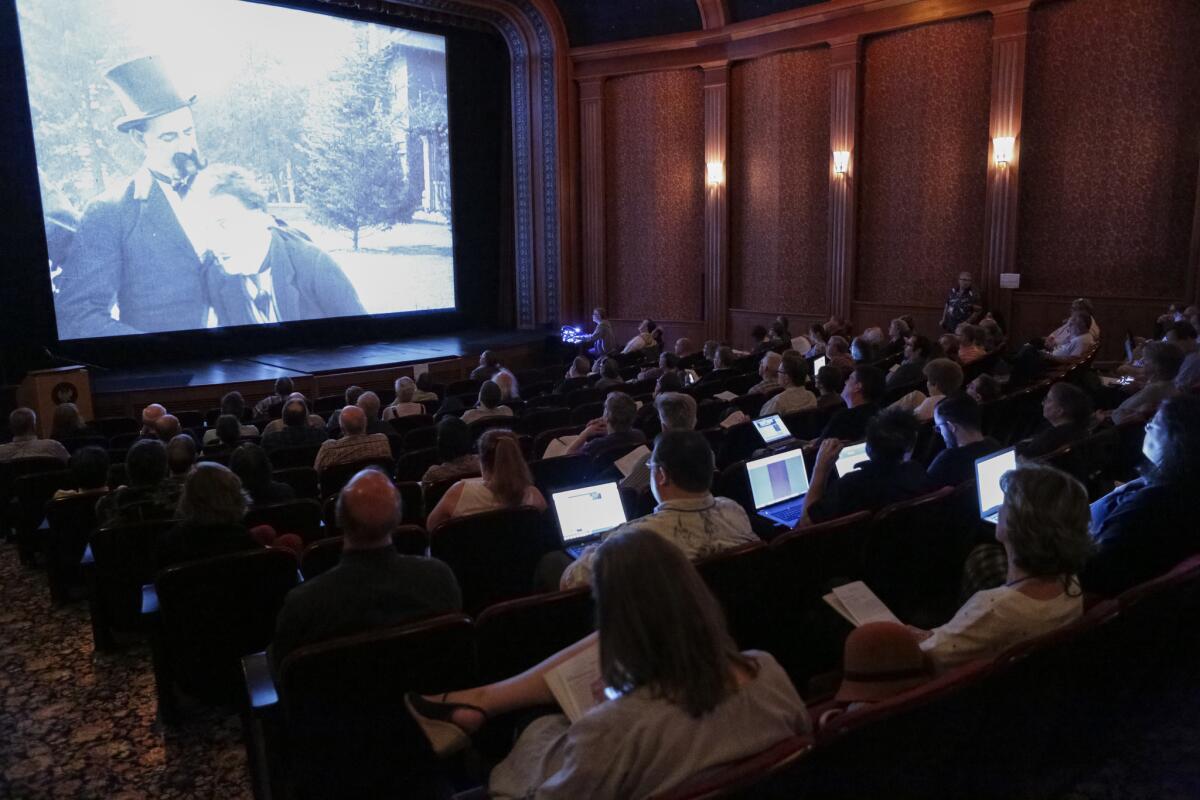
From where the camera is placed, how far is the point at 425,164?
13609mm

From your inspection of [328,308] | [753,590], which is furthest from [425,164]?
[753,590]

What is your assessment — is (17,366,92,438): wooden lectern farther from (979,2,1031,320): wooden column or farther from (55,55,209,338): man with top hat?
(979,2,1031,320): wooden column

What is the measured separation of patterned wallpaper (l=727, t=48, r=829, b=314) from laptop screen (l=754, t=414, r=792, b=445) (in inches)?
285

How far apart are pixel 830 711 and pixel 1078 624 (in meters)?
0.63

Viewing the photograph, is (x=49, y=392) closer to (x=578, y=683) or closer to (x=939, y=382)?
(x=939, y=382)

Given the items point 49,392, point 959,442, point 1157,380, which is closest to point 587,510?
point 959,442

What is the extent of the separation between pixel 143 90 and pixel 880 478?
10.1 metres

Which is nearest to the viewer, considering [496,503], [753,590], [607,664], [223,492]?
[607,664]

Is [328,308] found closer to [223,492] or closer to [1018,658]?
[223,492]

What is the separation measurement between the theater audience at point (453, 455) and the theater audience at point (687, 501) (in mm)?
1874

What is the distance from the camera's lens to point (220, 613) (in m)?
3.04

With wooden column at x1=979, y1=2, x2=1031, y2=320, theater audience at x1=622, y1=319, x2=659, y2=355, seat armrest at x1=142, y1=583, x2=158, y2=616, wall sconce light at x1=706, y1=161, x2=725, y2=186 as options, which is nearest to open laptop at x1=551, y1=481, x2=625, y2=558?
seat armrest at x1=142, y1=583, x2=158, y2=616

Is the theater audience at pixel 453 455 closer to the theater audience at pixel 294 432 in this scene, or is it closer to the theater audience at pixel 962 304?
the theater audience at pixel 294 432

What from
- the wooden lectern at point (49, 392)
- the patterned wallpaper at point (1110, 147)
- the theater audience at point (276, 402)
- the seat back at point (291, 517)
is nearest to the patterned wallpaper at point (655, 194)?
the patterned wallpaper at point (1110, 147)
